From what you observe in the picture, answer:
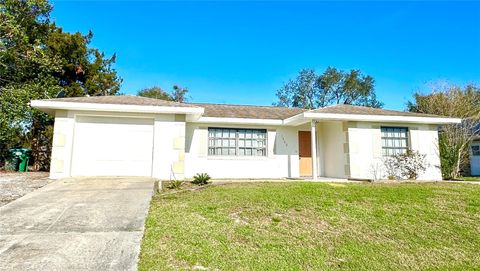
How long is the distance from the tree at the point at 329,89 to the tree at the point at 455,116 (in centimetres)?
1675

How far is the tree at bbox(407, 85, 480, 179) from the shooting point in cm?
1482

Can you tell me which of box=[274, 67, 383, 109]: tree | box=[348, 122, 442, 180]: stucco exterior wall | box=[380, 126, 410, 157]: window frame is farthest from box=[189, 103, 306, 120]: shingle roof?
box=[274, 67, 383, 109]: tree

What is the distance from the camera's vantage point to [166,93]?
1489 inches

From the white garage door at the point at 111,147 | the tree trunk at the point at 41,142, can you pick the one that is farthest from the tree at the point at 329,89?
the white garage door at the point at 111,147

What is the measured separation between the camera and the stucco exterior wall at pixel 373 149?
12602mm

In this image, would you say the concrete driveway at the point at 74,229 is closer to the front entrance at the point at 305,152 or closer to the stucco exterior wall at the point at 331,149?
the front entrance at the point at 305,152

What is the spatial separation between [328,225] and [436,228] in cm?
219

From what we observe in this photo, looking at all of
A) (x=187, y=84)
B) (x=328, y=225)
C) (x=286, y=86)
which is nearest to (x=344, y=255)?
(x=328, y=225)

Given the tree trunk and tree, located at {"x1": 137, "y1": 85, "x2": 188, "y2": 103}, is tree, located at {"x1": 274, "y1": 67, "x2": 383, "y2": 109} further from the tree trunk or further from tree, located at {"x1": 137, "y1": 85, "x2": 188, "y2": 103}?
the tree trunk

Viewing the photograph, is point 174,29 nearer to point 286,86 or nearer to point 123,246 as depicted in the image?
point 123,246

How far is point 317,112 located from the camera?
40.2ft

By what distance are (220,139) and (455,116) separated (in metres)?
16.5

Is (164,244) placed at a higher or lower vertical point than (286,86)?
lower

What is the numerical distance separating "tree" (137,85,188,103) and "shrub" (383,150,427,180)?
2828 cm
